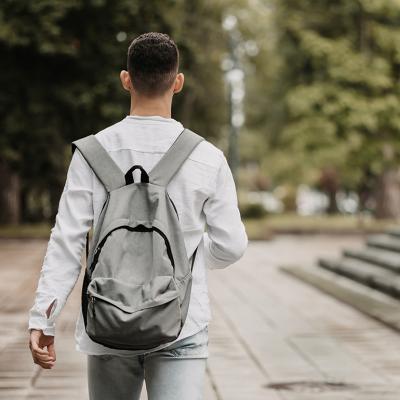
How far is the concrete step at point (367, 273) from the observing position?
12656 millimetres

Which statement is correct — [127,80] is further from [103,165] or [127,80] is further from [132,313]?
[132,313]

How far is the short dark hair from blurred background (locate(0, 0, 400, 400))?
375 centimetres

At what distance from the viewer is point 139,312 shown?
271 cm

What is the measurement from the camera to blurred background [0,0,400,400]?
7.87m

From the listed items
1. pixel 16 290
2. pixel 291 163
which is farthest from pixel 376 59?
pixel 16 290

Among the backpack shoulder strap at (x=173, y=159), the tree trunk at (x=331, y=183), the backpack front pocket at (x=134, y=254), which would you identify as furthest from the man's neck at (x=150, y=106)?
the tree trunk at (x=331, y=183)

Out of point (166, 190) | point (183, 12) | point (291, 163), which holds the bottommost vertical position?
point (291, 163)

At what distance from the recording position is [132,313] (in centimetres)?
270

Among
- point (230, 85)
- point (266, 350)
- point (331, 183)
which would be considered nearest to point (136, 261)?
point (266, 350)

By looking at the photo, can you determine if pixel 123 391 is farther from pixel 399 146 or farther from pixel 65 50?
pixel 399 146

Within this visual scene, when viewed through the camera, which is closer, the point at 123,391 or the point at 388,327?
the point at 123,391

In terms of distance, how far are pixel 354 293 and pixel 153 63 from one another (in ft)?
32.9

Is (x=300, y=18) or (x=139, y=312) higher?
(x=300, y=18)

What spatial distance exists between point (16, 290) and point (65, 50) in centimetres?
1041
